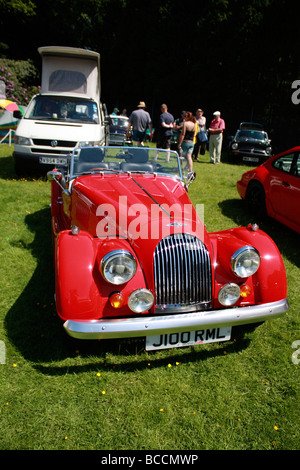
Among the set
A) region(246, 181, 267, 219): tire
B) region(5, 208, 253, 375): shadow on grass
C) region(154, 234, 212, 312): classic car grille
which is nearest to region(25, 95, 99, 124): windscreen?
region(246, 181, 267, 219): tire

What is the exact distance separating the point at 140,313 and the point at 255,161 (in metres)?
12.0

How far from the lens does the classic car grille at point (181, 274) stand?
2779 millimetres

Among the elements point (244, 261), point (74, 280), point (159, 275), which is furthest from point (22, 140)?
point (244, 261)

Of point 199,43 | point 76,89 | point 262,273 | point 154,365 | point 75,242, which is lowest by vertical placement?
point 154,365

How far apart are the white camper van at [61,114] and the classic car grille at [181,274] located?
4.62m

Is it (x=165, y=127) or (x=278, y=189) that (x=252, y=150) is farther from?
(x=278, y=189)

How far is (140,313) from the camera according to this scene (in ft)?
8.86

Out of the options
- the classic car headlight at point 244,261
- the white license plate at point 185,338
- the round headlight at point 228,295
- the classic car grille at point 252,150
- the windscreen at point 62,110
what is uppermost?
the windscreen at point 62,110

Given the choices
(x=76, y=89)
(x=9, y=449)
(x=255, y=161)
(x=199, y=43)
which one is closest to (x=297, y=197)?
(x=9, y=449)

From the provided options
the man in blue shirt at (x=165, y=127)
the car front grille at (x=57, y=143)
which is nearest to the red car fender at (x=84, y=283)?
the car front grille at (x=57, y=143)

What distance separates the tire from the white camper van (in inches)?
152

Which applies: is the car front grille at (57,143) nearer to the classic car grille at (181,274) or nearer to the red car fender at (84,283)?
the red car fender at (84,283)

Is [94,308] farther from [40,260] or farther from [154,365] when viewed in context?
[40,260]

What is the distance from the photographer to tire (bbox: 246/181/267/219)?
Answer: 6.46m
